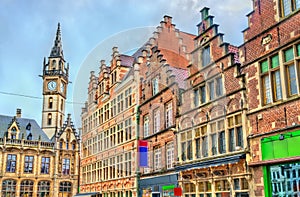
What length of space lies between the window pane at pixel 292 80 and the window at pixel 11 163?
1332 inches

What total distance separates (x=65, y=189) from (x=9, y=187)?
20.0 feet

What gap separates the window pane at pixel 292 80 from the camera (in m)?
10.2

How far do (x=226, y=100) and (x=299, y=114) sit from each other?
11.1ft

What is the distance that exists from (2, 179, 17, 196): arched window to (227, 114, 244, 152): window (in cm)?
3097

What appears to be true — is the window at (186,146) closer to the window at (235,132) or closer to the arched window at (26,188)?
the window at (235,132)

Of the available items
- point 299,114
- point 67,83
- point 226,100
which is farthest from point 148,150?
point 67,83

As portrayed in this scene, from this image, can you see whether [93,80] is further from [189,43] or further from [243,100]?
[243,100]

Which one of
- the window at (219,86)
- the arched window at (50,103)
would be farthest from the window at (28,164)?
the window at (219,86)

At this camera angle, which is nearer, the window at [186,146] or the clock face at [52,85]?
the window at [186,146]

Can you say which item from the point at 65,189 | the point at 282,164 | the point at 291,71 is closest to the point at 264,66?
the point at 291,71

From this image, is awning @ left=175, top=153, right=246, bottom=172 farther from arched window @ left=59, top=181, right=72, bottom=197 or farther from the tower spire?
the tower spire

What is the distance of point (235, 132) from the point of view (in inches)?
483

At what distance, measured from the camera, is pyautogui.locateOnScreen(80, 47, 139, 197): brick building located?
20.8 meters

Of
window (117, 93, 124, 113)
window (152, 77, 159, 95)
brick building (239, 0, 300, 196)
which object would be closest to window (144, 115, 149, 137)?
window (152, 77, 159, 95)
